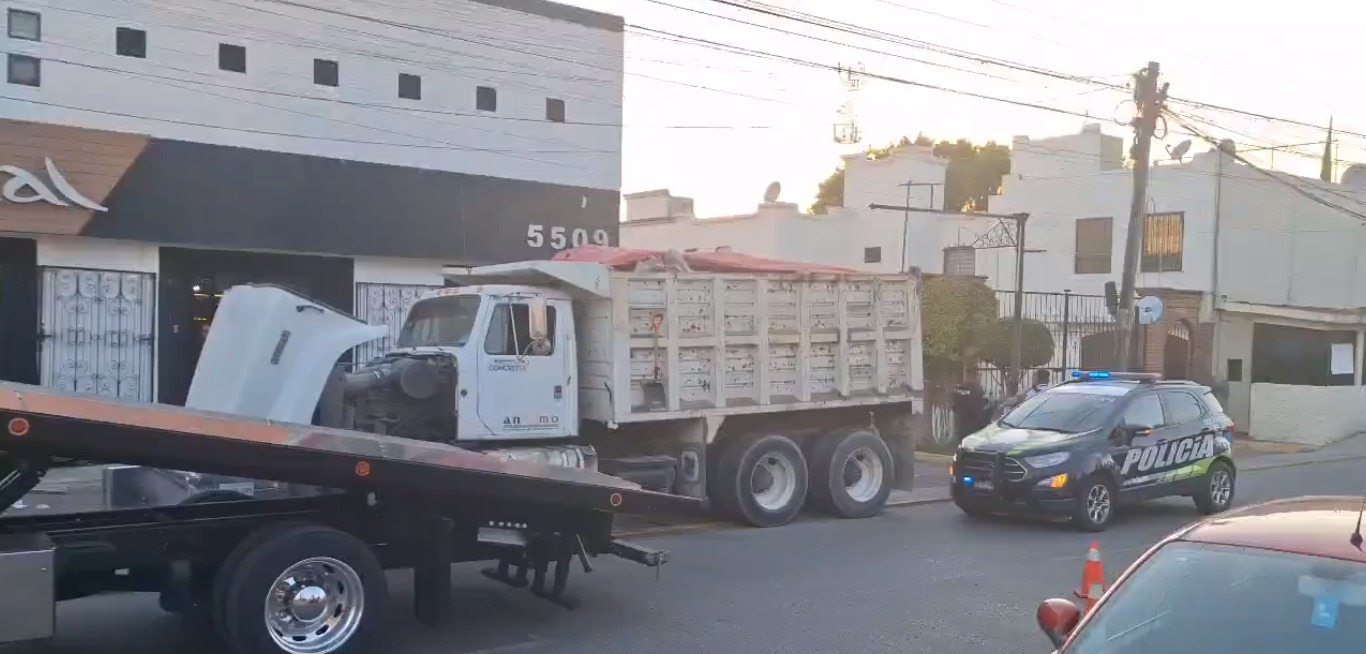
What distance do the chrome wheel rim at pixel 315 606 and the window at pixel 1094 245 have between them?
27.2 meters

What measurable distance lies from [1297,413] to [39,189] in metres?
24.6

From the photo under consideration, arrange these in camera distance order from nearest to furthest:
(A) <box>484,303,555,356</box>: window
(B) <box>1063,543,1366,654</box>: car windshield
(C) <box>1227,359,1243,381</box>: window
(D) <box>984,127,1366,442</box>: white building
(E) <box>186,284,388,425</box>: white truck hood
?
(B) <box>1063,543,1366,654</box>: car windshield
(E) <box>186,284,388,425</box>: white truck hood
(A) <box>484,303,555,356</box>: window
(D) <box>984,127,1366,442</box>: white building
(C) <box>1227,359,1243,381</box>: window

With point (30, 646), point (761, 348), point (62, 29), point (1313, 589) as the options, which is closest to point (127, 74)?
point (62, 29)

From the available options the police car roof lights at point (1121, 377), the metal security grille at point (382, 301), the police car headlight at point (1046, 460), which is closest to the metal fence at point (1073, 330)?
the police car roof lights at point (1121, 377)

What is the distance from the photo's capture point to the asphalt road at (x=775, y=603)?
24.6ft

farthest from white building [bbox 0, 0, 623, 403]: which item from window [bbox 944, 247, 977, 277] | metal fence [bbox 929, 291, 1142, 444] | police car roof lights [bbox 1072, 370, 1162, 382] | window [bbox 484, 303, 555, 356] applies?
window [bbox 944, 247, 977, 277]

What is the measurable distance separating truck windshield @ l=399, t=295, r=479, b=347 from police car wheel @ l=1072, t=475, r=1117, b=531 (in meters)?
6.52

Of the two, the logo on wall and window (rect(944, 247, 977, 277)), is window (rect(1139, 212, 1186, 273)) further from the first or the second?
the logo on wall

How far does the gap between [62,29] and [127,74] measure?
0.97m

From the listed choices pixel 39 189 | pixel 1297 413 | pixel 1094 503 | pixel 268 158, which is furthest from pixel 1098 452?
pixel 1297 413

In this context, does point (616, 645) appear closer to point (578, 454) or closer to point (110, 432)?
point (110, 432)

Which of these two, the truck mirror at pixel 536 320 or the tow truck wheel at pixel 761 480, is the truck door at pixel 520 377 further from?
the tow truck wheel at pixel 761 480

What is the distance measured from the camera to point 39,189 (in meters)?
15.3

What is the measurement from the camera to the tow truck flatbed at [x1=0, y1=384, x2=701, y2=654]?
5836 mm
